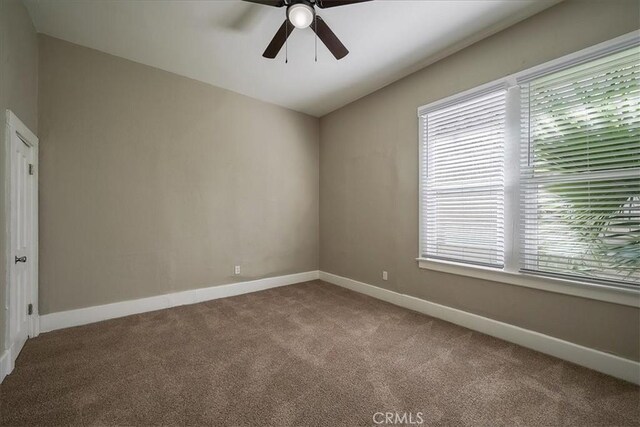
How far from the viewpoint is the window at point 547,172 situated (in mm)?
1971

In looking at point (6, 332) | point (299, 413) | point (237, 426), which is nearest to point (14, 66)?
point (6, 332)

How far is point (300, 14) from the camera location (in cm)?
202

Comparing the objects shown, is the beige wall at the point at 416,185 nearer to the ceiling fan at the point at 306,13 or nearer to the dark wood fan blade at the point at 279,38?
the ceiling fan at the point at 306,13

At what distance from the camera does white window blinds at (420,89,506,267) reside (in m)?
2.64

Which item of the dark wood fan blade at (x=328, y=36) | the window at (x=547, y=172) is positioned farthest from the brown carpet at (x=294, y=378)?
the dark wood fan blade at (x=328, y=36)

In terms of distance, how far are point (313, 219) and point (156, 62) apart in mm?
3142

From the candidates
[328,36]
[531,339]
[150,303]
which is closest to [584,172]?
[531,339]

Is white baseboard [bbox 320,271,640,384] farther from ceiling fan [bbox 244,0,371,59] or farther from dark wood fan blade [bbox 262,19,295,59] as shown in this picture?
dark wood fan blade [bbox 262,19,295,59]

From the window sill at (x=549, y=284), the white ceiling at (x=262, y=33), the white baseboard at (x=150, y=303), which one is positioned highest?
the white ceiling at (x=262, y=33)

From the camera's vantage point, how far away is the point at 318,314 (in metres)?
3.20

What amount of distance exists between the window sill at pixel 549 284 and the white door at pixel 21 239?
3.89 m

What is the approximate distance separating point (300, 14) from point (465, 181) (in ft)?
7.35

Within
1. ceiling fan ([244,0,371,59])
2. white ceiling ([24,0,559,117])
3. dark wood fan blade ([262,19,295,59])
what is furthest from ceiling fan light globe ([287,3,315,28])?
white ceiling ([24,0,559,117])

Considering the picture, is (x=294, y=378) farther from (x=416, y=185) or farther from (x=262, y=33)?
(x=262, y=33)
